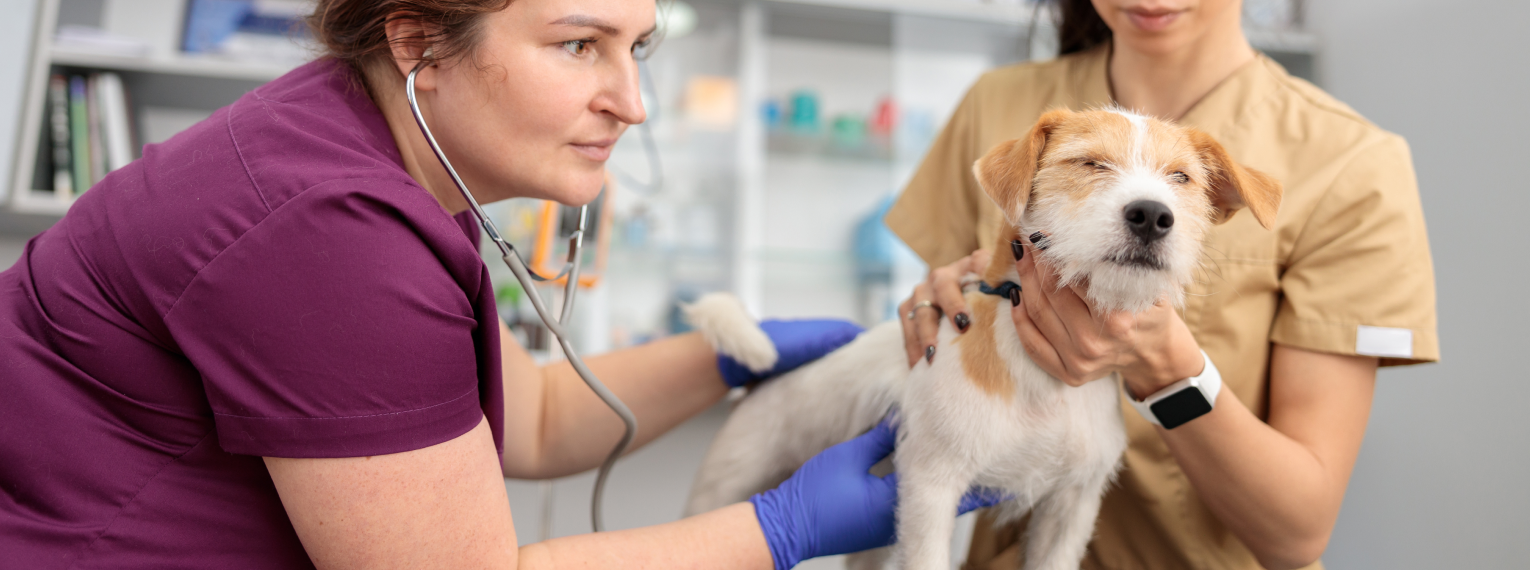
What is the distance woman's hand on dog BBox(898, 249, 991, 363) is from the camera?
35.6 inches

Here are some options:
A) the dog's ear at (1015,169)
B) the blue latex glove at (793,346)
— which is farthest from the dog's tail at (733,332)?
the dog's ear at (1015,169)

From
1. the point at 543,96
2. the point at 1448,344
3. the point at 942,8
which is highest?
the point at 942,8

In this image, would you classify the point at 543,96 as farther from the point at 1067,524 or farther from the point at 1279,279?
the point at 1279,279

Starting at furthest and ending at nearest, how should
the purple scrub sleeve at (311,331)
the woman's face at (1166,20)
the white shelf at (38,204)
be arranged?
the white shelf at (38,204) < the woman's face at (1166,20) < the purple scrub sleeve at (311,331)

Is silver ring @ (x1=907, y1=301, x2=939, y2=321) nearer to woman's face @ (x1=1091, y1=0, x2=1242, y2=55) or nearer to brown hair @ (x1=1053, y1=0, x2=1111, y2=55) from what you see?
woman's face @ (x1=1091, y1=0, x2=1242, y2=55)

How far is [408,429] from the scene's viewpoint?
0.60m

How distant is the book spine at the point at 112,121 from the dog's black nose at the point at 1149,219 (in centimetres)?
237

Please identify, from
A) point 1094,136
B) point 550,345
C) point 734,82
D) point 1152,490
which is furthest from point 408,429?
point 734,82

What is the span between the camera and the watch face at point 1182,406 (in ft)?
2.67

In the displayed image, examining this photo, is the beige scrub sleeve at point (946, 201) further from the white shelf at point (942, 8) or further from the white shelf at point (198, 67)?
the white shelf at point (198, 67)

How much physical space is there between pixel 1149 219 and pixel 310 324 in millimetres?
666

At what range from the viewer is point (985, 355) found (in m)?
0.85

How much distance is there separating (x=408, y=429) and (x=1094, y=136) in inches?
26.7

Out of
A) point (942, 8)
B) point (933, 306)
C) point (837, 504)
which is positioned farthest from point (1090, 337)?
point (942, 8)
